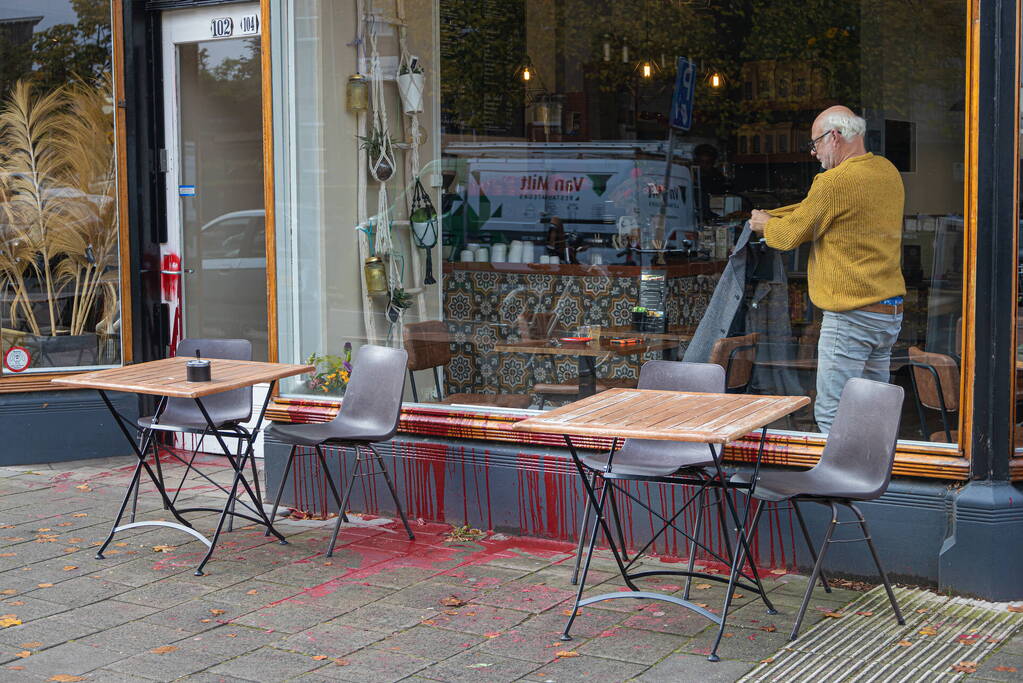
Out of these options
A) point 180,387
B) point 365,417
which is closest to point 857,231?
point 365,417

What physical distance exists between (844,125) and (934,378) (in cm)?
119

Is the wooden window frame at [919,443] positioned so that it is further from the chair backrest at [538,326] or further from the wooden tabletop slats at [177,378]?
the chair backrest at [538,326]

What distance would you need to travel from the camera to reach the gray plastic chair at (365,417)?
5523 mm

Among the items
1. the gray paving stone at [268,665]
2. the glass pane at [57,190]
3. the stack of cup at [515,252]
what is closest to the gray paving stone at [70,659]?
the gray paving stone at [268,665]

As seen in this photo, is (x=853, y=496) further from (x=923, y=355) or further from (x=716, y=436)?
(x=923, y=355)

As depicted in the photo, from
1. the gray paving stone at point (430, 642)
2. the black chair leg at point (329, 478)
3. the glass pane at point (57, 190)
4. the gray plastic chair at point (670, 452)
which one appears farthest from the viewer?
the glass pane at point (57, 190)

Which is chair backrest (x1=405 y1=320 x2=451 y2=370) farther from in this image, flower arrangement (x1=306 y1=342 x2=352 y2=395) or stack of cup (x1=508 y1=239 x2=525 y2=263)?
stack of cup (x1=508 y1=239 x2=525 y2=263)

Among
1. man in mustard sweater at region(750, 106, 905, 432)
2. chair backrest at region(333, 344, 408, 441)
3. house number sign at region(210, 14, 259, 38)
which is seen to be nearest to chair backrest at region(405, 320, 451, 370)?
chair backrest at region(333, 344, 408, 441)

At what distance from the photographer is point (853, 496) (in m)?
4.26

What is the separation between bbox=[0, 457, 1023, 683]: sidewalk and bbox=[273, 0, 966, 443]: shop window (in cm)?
102

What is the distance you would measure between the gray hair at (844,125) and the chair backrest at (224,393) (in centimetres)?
304

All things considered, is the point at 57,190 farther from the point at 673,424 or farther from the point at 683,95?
the point at 673,424

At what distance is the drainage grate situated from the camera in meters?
3.97

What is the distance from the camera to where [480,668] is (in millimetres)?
4055
